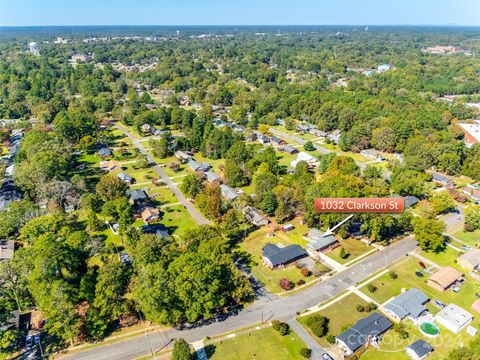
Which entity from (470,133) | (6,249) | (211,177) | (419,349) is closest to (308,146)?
(211,177)

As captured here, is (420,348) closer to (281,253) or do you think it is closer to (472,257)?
(281,253)

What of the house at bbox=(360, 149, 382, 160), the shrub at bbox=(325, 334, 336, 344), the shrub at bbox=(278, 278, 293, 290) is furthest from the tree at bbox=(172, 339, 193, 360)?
the house at bbox=(360, 149, 382, 160)

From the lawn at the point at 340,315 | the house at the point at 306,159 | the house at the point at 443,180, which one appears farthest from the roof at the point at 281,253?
the house at the point at 443,180

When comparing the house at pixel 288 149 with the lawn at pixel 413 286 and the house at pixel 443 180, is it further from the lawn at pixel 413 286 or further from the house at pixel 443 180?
the lawn at pixel 413 286

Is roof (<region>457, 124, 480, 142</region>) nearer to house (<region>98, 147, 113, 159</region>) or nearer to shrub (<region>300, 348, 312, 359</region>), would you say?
shrub (<region>300, 348, 312, 359</region>)

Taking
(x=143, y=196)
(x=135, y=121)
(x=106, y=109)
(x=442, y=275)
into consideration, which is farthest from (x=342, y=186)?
(x=106, y=109)

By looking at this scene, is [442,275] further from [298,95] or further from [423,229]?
[298,95]
